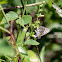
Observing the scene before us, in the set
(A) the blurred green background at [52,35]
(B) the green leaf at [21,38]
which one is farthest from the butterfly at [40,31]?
(A) the blurred green background at [52,35]

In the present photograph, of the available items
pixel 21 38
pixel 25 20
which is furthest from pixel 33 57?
pixel 25 20

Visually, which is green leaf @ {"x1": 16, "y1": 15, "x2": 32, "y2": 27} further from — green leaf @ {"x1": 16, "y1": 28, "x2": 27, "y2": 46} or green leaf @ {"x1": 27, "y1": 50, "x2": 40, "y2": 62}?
green leaf @ {"x1": 27, "y1": 50, "x2": 40, "y2": 62}

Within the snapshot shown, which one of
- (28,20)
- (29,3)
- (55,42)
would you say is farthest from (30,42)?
(55,42)

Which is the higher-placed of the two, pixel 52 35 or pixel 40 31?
pixel 40 31

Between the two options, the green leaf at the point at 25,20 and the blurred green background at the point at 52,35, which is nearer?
the green leaf at the point at 25,20

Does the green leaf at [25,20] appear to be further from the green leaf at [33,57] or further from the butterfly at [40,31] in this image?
the green leaf at [33,57]

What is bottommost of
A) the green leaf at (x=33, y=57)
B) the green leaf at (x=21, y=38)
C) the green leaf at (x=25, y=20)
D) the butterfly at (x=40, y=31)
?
the green leaf at (x=33, y=57)

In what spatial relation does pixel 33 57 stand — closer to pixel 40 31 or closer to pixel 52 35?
pixel 40 31

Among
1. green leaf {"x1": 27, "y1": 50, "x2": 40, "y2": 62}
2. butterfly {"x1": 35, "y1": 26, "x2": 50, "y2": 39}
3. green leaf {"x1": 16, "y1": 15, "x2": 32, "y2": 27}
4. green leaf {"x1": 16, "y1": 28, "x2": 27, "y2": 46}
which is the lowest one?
green leaf {"x1": 27, "y1": 50, "x2": 40, "y2": 62}

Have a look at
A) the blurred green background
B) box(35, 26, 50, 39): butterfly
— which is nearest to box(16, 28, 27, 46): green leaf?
box(35, 26, 50, 39): butterfly

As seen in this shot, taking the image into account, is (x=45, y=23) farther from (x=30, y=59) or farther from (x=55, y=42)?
(x=30, y=59)

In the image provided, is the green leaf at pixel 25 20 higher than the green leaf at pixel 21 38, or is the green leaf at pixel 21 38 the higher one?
the green leaf at pixel 25 20
